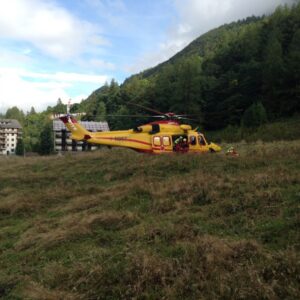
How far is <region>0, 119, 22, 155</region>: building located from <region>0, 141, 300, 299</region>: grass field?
167m

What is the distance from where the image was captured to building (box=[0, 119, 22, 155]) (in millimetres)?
171375

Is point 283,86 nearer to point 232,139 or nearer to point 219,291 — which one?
point 232,139

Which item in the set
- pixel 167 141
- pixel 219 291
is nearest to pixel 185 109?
pixel 167 141

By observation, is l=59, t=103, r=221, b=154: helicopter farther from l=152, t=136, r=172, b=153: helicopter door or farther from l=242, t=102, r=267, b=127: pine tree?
l=242, t=102, r=267, b=127: pine tree

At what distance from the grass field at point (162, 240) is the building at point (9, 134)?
16681cm

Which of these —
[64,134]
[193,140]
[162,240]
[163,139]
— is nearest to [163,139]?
[163,139]

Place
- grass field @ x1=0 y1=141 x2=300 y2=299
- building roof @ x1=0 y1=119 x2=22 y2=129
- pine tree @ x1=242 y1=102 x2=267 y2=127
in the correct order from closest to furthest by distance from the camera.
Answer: grass field @ x1=0 y1=141 x2=300 y2=299
pine tree @ x1=242 y1=102 x2=267 y2=127
building roof @ x1=0 y1=119 x2=22 y2=129

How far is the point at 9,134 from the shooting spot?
176000 millimetres

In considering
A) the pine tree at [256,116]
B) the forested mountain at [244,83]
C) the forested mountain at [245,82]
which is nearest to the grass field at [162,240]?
the forested mountain at [244,83]

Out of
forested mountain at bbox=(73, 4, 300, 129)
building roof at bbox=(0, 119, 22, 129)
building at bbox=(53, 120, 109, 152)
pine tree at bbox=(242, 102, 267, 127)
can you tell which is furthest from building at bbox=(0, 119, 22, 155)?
pine tree at bbox=(242, 102, 267, 127)

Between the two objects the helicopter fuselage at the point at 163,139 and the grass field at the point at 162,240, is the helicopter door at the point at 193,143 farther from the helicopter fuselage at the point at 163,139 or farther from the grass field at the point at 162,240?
the grass field at the point at 162,240

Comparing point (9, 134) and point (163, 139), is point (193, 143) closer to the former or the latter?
point (163, 139)

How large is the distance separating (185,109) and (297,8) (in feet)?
110

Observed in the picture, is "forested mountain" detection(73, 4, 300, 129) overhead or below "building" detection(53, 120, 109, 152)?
overhead
